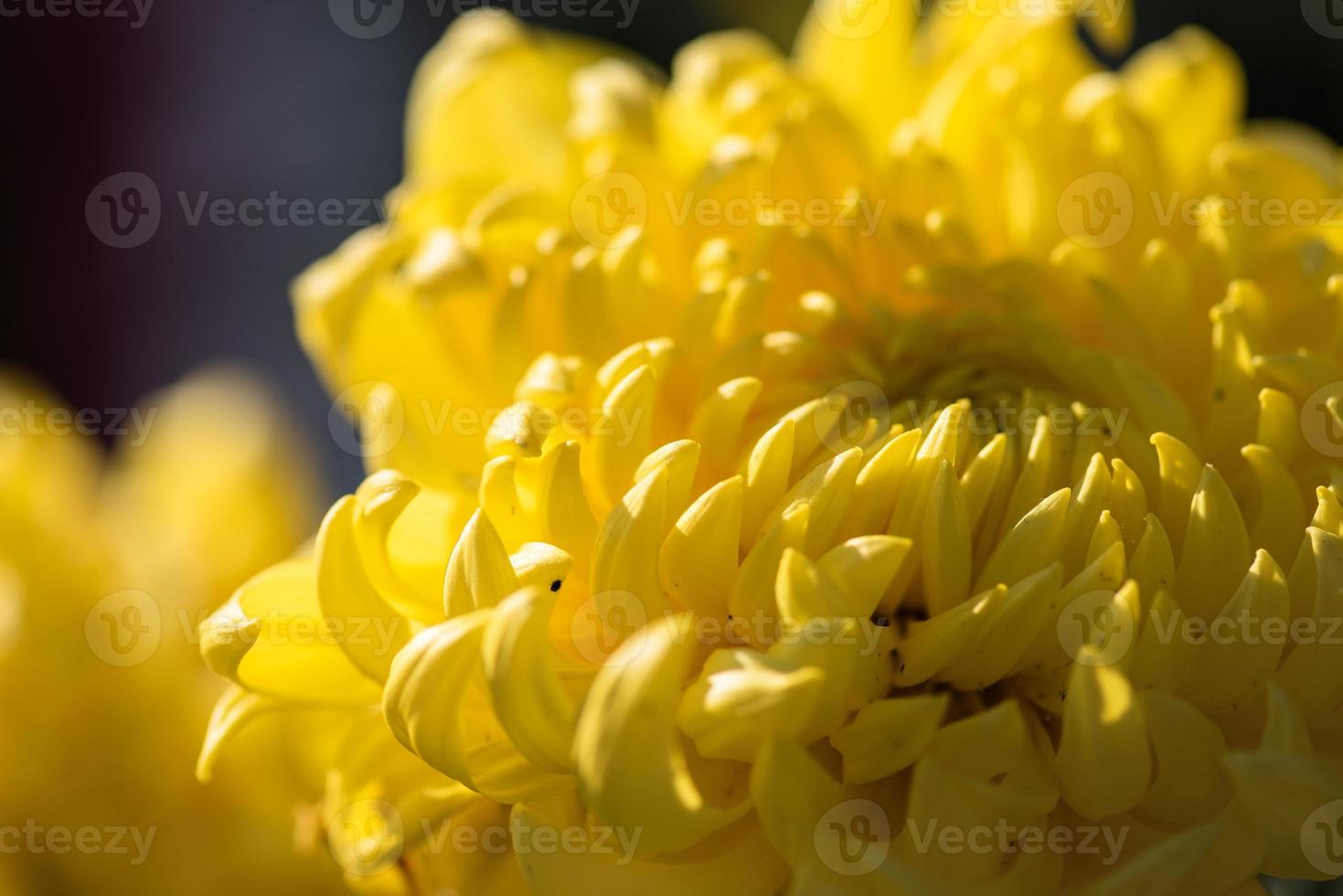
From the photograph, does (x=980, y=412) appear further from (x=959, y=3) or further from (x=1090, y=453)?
(x=959, y=3)

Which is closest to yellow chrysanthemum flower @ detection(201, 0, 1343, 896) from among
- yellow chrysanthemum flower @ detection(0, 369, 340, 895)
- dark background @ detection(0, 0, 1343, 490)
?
yellow chrysanthemum flower @ detection(0, 369, 340, 895)

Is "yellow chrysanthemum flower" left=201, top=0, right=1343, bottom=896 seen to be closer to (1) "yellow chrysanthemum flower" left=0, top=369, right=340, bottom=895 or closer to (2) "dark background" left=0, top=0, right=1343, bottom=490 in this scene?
(1) "yellow chrysanthemum flower" left=0, top=369, right=340, bottom=895

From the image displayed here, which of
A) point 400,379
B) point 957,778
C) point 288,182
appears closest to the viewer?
point 957,778

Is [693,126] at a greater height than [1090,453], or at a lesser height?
greater

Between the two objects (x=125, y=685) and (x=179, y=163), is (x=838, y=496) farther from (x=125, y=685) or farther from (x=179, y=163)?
(x=179, y=163)

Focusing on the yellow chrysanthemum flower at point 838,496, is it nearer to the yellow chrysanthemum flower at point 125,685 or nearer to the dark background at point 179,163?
the yellow chrysanthemum flower at point 125,685

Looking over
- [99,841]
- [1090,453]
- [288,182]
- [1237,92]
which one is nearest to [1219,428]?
[1090,453]
